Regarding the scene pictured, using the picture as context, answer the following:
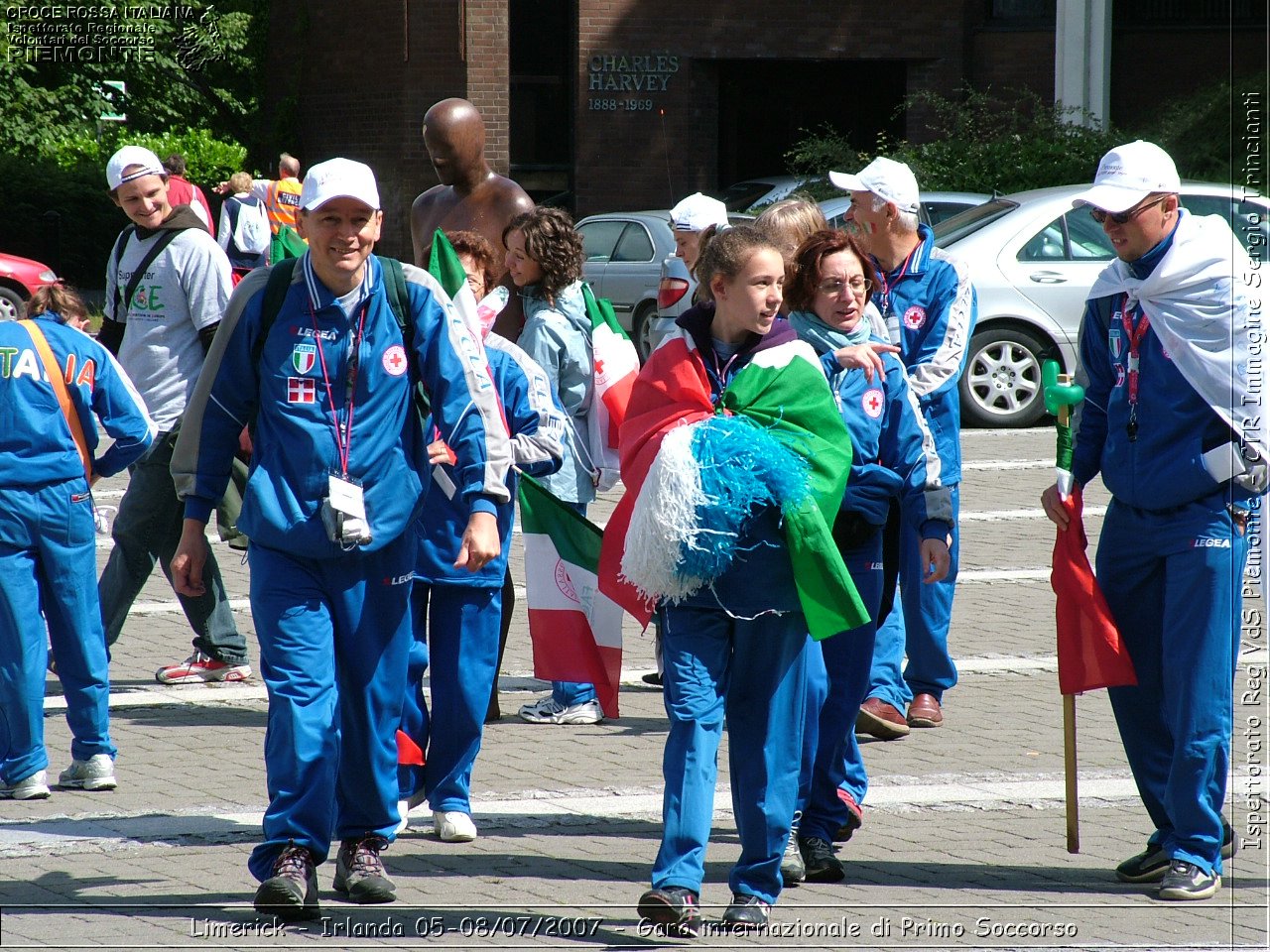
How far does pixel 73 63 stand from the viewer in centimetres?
3100

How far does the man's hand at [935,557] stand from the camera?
5488 mm

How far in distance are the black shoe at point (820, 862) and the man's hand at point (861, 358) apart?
1396mm

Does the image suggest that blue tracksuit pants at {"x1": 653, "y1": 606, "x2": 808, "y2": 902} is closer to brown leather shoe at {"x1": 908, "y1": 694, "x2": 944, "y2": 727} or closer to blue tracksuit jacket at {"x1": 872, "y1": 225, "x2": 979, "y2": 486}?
blue tracksuit jacket at {"x1": 872, "y1": 225, "x2": 979, "y2": 486}

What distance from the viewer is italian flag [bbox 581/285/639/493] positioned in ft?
24.1

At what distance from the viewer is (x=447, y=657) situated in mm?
5711

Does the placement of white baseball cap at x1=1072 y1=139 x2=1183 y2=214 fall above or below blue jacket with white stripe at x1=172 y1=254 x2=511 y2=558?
above

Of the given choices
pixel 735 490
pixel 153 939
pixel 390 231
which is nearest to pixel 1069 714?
pixel 735 490

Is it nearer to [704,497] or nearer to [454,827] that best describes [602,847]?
[454,827]

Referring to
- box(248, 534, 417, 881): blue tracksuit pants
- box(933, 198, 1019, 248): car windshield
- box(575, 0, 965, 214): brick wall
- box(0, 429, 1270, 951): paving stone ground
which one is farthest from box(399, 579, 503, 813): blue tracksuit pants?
box(575, 0, 965, 214): brick wall

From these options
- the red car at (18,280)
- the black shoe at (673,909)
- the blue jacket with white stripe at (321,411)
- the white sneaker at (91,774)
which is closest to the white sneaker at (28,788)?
the white sneaker at (91,774)

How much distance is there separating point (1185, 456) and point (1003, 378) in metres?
10.1

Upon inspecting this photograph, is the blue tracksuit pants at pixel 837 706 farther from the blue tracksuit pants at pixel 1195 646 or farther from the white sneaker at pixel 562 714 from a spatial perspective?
the white sneaker at pixel 562 714

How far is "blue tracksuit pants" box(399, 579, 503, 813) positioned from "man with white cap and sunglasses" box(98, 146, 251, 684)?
217 cm

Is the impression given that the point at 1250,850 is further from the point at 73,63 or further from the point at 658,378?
the point at 73,63
